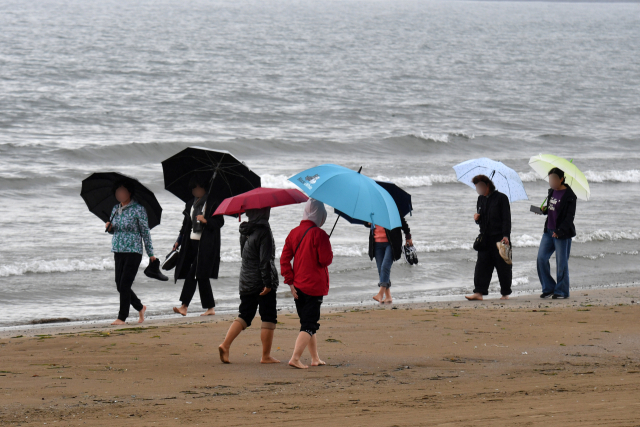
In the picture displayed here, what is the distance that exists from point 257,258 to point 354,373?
1.22 metres

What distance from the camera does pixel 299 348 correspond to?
571 cm

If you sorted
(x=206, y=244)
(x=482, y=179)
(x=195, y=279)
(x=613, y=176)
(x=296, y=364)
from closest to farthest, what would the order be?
1. (x=296, y=364)
2. (x=206, y=244)
3. (x=195, y=279)
4. (x=482, y=179)
5. (x=613, y=176)

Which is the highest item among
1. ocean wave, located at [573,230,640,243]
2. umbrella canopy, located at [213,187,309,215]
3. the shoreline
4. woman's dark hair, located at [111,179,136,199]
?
woman's dark hair, located at [111,179,136,199]

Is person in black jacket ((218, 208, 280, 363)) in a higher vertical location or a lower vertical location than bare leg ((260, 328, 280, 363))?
higher

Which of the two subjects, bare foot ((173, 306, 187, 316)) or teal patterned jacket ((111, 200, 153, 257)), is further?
bare foot ((173, 306, 187, 316))

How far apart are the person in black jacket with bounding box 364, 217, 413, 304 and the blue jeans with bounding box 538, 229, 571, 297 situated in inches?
69.1

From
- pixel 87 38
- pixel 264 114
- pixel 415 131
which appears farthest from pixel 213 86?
pixel 87 38

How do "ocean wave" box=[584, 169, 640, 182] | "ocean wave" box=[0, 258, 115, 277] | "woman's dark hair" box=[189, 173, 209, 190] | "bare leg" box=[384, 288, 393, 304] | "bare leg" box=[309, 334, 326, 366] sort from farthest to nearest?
"ocean wave" box=[584, 169, 640, 182], "ocean wave" box=[0, 258, 115, 277], "bare leg" box=[384, 288, 393, 304], "woman's dark hair" box=[189, 173, 209, 190], "bare leg" box=[309, 334, 326, 366]

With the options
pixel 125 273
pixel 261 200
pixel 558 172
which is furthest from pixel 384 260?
pixel 261 200

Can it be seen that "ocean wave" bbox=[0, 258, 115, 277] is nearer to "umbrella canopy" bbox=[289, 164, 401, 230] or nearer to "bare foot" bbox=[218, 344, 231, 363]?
"bare foot" bbox=[218, 344, 231, 363]

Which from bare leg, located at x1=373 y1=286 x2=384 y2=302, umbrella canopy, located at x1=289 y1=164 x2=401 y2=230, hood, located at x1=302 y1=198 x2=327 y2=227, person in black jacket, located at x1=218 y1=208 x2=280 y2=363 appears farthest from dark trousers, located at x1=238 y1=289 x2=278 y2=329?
bare leg, located at x1=373 y1=286 x2=384 y2=302

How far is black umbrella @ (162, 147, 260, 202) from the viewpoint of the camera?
302 inches

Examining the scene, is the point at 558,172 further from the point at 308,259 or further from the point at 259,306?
the point at 259,306

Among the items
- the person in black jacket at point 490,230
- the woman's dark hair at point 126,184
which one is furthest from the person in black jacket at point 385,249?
the woman's dark hair at point 126,184
